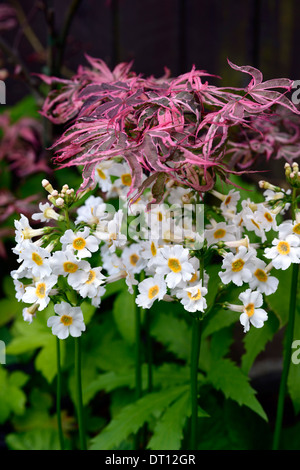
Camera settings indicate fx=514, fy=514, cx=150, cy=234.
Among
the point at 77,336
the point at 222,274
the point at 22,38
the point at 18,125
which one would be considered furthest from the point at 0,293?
the point at 222,274

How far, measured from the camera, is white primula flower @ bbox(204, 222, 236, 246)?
1.00 m

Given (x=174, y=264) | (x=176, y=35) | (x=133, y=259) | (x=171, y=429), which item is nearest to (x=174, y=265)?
(x=174, y=264)

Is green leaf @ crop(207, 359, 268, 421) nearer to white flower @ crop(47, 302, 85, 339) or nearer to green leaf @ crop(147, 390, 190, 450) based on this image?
green leaf @ crop(147, 390, 190, 450)

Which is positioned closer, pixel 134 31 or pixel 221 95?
pixel 221 95

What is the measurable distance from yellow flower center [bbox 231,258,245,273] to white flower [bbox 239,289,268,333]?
0.14 feet

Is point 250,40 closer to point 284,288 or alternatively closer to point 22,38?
point 22,38

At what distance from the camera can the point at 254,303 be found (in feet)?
3.10

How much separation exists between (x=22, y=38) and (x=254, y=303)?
6.53ft

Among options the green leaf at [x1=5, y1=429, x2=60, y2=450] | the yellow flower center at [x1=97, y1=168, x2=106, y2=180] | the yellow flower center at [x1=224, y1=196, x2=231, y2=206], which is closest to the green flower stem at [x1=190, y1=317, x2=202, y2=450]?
the yellow flower center at [x1=224, y1=196, x2=231, y2=206]

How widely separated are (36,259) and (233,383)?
0.59 meters

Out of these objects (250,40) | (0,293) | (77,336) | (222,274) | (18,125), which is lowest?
(0,293)

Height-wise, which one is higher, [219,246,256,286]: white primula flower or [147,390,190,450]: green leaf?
[219,246,256,286]: white primula flower

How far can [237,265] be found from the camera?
927 mm

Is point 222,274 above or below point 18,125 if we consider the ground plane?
below
